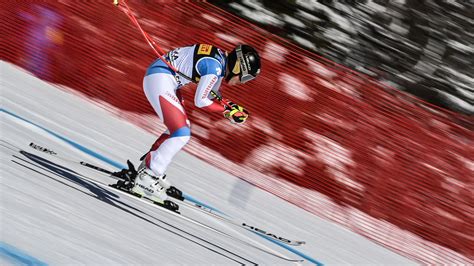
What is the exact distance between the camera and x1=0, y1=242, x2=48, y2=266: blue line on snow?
14.3 ft

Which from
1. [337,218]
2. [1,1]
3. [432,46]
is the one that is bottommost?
[337,218]

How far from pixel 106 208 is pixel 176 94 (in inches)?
49.4

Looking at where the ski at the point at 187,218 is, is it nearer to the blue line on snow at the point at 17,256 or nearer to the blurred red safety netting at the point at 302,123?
the blue line on snow at the point at 17,256

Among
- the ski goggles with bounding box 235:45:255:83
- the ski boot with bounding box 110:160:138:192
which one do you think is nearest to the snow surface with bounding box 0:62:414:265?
the ski boot with bounding box 110:160:138:192

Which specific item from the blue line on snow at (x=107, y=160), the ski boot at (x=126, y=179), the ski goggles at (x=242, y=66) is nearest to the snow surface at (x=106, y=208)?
the blue line on snow at (x=107, y=160)

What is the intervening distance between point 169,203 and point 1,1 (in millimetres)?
4322

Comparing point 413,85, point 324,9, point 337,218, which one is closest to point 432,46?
point 413,85

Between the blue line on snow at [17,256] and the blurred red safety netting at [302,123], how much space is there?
148 inches

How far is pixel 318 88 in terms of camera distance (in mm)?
8062

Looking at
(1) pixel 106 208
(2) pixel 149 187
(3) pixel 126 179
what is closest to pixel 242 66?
(2) pixel 149 187

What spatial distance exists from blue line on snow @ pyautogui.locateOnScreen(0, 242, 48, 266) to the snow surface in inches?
0.9

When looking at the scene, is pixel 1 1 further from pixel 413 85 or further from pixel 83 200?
pixel 413 85

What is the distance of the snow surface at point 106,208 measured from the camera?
4910mm

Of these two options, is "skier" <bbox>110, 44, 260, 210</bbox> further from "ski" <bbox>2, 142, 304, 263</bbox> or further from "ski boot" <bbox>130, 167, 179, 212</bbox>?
"ski" <bbox>2, 142, 304, 263</bbox>
